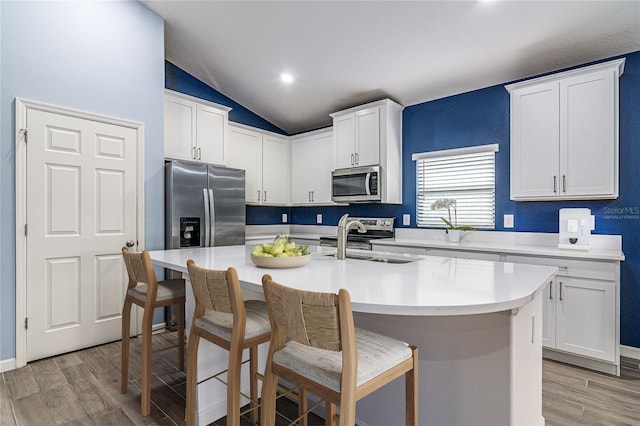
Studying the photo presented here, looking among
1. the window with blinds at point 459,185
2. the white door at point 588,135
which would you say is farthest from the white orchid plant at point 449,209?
the white door at point 588,135

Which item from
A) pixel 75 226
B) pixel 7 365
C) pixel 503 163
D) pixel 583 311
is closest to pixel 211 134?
pixel 75 226

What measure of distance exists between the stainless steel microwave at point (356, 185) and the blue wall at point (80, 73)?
2079mm

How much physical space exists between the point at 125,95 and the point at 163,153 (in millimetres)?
625

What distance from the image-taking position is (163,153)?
11.5 feet

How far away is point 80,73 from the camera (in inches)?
116

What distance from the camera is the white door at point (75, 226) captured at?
2.72m

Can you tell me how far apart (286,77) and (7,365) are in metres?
3.75

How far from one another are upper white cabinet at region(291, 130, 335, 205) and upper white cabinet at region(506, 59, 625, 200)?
7.31 feet

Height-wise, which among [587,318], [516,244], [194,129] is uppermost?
[194,129]

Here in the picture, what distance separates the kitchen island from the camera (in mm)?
1190

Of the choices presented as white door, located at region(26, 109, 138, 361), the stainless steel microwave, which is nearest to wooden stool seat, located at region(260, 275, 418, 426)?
white door, located at region(26, 109, 138, 361)

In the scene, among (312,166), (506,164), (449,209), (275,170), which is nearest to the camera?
(506,164)

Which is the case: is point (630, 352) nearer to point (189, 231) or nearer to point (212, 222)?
point (212, 222)

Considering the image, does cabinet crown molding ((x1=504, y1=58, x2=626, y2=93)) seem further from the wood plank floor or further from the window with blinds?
the wood plank floor
